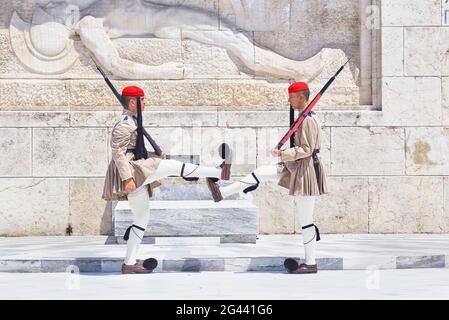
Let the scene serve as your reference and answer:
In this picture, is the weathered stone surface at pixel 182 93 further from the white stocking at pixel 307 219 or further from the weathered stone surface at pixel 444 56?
the white stocking at pixel 307 219

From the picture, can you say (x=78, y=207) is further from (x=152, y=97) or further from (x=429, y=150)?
(x=429, y=150)

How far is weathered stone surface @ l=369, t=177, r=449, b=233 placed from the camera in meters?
11.6

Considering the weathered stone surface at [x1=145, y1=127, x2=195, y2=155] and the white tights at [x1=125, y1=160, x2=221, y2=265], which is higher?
the weathered stone surface at [x1=145, y1=127, x2=195, y2=155]

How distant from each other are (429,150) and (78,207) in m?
4.29

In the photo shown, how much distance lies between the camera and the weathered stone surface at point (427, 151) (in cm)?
1166

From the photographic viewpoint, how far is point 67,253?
9.10 meters

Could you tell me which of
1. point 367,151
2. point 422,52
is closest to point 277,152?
point 367,151

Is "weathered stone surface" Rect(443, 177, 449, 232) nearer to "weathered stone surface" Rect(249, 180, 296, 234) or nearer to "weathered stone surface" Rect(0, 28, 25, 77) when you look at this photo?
"weathered stone surface" Rect(249, 180, 296, 234)

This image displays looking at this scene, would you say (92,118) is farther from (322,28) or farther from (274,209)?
(322,28)

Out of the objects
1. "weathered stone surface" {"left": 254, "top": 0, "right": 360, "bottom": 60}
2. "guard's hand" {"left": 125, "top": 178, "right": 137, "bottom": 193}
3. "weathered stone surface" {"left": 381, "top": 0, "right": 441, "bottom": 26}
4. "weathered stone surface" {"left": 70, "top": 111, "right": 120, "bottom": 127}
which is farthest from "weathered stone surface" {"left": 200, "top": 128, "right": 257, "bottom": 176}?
"guard's hand" {"left": 125, "top": 178, "right": 137, "bottom": 193}

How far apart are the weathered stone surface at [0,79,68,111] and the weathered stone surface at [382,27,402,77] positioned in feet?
12.9

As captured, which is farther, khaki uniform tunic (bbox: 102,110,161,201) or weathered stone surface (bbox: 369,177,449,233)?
weathered stone surface (bbox: 369,177,449,233)

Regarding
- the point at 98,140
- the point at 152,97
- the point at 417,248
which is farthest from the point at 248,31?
the point at 417,248

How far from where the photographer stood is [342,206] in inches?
456
